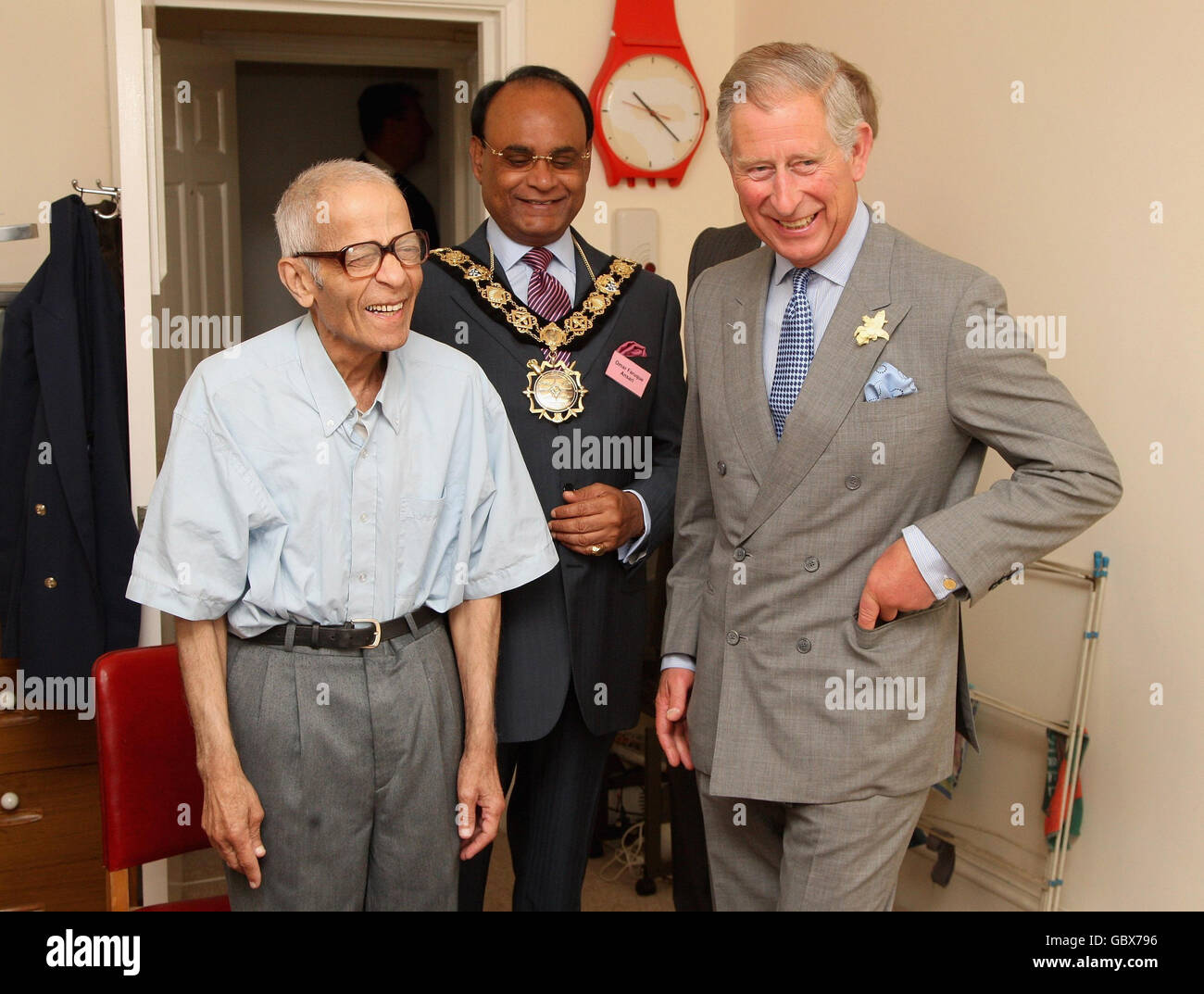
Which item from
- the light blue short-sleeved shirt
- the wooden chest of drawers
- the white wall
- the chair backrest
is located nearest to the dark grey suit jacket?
the light blue short-sleeved shirt

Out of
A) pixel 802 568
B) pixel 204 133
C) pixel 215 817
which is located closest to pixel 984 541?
pixel 802 568

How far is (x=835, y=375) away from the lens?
1.48m

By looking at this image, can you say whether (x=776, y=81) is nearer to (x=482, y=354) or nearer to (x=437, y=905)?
(x=482, y=354)

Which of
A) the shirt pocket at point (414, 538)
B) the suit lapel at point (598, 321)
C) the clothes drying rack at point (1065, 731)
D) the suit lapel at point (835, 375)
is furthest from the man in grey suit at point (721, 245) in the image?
the shirt pocket at point (414, 538)

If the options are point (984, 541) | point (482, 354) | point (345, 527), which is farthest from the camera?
point (482, 354)

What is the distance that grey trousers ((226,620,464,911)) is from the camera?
1.50 meters

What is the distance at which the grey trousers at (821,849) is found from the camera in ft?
4.91

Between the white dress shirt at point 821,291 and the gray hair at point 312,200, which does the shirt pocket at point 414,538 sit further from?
the white dress shirt at point 821,291

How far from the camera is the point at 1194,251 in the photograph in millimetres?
1954

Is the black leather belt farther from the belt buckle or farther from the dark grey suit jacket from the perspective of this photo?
the dark grey suit jacket

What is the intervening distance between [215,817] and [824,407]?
0.94 meters

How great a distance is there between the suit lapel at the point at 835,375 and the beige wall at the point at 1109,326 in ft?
2.60

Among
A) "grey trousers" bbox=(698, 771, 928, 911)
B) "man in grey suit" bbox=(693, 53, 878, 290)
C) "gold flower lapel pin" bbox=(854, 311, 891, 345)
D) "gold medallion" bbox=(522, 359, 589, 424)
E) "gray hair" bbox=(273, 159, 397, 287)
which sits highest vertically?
"man in grey suit" bbox=(693, 53, 878, 290)

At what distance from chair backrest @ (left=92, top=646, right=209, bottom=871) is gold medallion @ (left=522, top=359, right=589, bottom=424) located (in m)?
0.75
